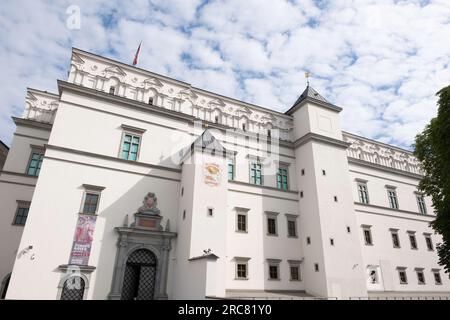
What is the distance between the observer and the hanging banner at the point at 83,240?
15.3 metres

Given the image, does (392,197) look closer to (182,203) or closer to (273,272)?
(273,272)

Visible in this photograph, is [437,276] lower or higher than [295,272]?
higher

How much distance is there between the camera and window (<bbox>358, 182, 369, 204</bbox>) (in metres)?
26.2

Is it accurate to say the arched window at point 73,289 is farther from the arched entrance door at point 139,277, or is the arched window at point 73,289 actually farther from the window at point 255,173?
the window at point 255,173

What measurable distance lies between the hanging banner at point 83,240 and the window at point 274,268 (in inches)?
436

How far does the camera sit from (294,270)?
20.6 metres

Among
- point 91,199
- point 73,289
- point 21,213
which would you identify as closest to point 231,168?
point 91,199

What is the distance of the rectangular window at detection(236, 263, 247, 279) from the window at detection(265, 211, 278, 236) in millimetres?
3006

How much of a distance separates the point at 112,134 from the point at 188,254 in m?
8.73

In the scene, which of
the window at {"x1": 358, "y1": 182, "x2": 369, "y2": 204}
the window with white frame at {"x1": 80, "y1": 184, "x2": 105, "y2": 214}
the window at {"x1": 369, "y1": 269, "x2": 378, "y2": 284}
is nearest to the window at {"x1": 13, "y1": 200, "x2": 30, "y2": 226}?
the window with white frame at {"x1": 80, "y1": 184, "x2": 105, "y2": 214}

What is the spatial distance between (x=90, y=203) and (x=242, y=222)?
31.3 feet
